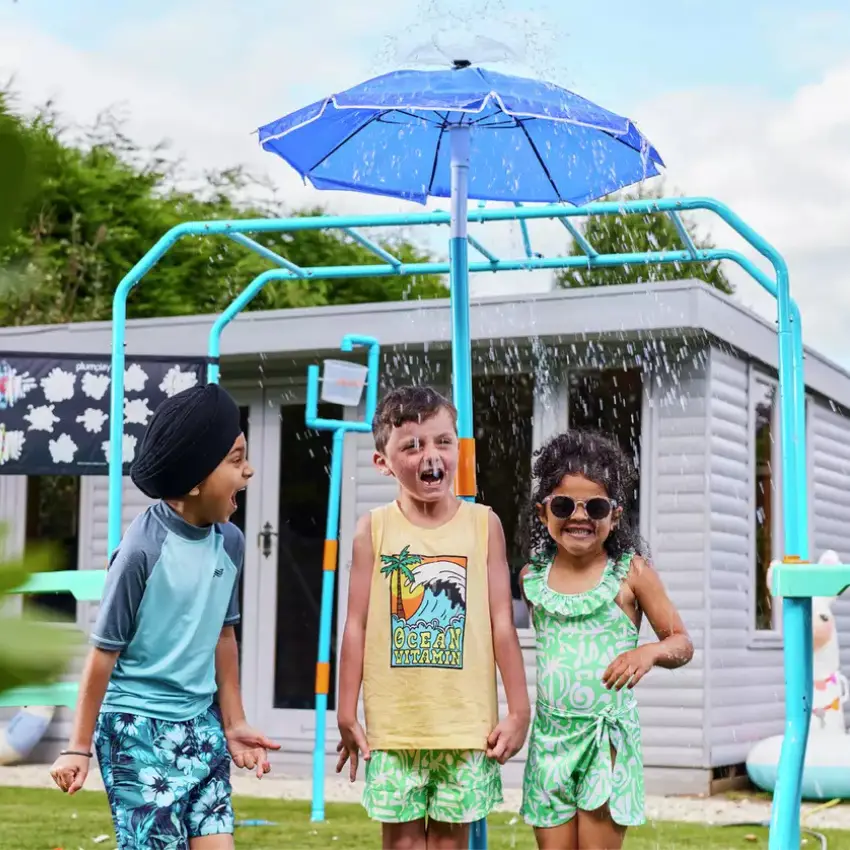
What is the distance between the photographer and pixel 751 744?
8.43 metres

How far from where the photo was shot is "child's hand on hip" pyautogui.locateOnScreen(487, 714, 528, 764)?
8.89 ft

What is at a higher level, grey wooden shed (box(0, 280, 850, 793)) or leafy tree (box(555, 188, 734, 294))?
leafy tree (box(555, 188, 734, 294))

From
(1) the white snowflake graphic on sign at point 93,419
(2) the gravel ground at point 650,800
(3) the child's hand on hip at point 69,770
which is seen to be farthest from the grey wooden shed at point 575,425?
(3) the child's hand on hip at point 69,770

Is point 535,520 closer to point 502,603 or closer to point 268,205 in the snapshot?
point 502,603

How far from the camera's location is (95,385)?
6797mm

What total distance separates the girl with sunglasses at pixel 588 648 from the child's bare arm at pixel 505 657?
0.54 feet

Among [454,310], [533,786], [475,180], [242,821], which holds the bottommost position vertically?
[242,821]

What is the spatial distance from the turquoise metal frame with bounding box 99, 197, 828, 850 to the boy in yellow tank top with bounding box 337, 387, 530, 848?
0.40 m

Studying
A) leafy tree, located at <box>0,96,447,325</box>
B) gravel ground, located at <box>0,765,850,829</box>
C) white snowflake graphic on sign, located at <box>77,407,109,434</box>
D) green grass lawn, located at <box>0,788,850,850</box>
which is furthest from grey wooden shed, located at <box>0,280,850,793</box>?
leafy tree, located at <box>0,96,447,325</box>

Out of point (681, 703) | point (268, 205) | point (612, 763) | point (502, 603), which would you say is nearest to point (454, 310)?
point (502, 603)

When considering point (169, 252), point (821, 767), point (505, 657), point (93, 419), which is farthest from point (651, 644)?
point (169, 252)

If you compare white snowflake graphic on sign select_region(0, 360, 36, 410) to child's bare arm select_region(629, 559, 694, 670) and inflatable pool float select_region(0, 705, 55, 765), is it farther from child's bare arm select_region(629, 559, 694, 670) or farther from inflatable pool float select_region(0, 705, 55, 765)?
child's bare arm select_region(629, 559, 694, 670)

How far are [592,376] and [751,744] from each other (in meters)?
2.24

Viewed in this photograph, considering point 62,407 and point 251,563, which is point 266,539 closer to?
point 251,563
